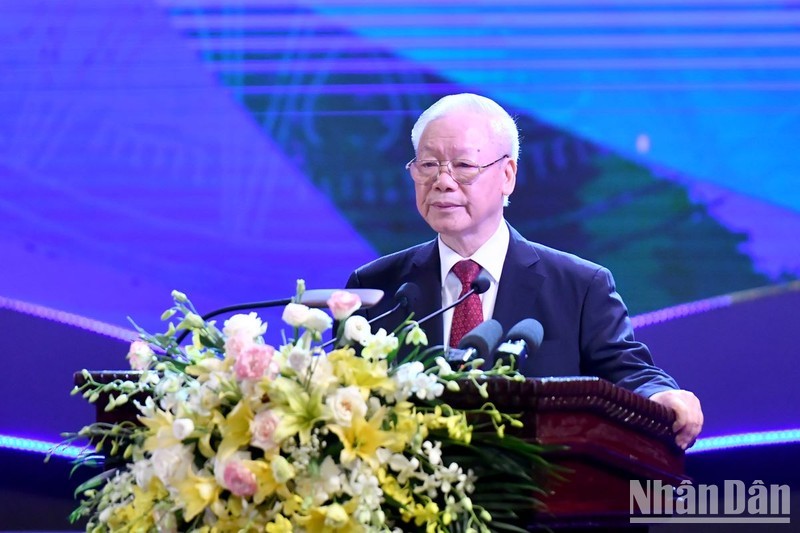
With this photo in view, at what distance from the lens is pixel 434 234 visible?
3.31 meters

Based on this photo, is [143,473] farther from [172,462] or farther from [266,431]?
[266,431]

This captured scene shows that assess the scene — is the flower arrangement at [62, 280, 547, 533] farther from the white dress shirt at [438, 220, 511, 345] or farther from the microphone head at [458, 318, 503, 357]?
the white dress shirt at [438, 220, 511, 345]

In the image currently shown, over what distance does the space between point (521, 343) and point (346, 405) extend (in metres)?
0.37

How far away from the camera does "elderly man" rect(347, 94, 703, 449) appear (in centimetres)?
242

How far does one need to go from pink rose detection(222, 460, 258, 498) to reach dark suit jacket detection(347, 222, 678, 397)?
1.01 meters

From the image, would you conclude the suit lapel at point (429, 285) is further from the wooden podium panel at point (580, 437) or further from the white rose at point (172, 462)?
the white rose at point (172, 462)

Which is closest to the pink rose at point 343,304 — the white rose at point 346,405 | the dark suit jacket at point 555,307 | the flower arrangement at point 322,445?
the flower arrangement at point 322,445

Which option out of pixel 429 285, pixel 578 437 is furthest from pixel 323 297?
pixel 429 285

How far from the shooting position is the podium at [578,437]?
1.46 meters

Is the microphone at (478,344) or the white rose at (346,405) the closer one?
the white rose at (346,405)

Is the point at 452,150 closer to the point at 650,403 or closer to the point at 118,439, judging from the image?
the point at 650,403

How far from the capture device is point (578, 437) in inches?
58.6

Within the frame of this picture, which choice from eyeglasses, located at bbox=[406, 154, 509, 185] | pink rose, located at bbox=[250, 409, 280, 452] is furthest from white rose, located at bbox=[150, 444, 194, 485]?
eyeglasses, located at bbox=[406, 154, 509, 185]

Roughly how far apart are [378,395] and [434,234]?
1.91 metres
